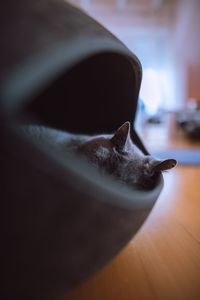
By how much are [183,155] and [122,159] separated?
1.51m

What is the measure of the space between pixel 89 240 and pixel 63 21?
0.29 meters

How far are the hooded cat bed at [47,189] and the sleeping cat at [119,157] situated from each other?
0.15 metres

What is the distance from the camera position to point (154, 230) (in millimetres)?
803

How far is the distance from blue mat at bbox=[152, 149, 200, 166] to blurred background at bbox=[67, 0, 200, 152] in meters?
2.14

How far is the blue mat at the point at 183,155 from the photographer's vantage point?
1805mm

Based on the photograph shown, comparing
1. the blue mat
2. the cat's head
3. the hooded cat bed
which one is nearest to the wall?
the blue mat

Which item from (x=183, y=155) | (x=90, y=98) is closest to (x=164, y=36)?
(x=183, y=155)

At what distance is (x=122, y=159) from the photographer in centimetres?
67

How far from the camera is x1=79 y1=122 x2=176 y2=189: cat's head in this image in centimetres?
62

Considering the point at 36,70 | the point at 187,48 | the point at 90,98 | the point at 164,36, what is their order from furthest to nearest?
the point at 164,36, the point at 187,48, the point at 90,98, the point at 36,70

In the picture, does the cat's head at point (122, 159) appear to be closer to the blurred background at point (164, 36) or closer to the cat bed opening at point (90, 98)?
the cat bed opening at point (90, 98)

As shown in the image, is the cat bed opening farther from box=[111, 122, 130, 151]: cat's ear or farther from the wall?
the wall

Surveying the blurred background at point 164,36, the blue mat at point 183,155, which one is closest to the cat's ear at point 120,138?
the blue mat at point 183,155

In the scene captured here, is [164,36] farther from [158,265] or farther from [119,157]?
[158,265]
